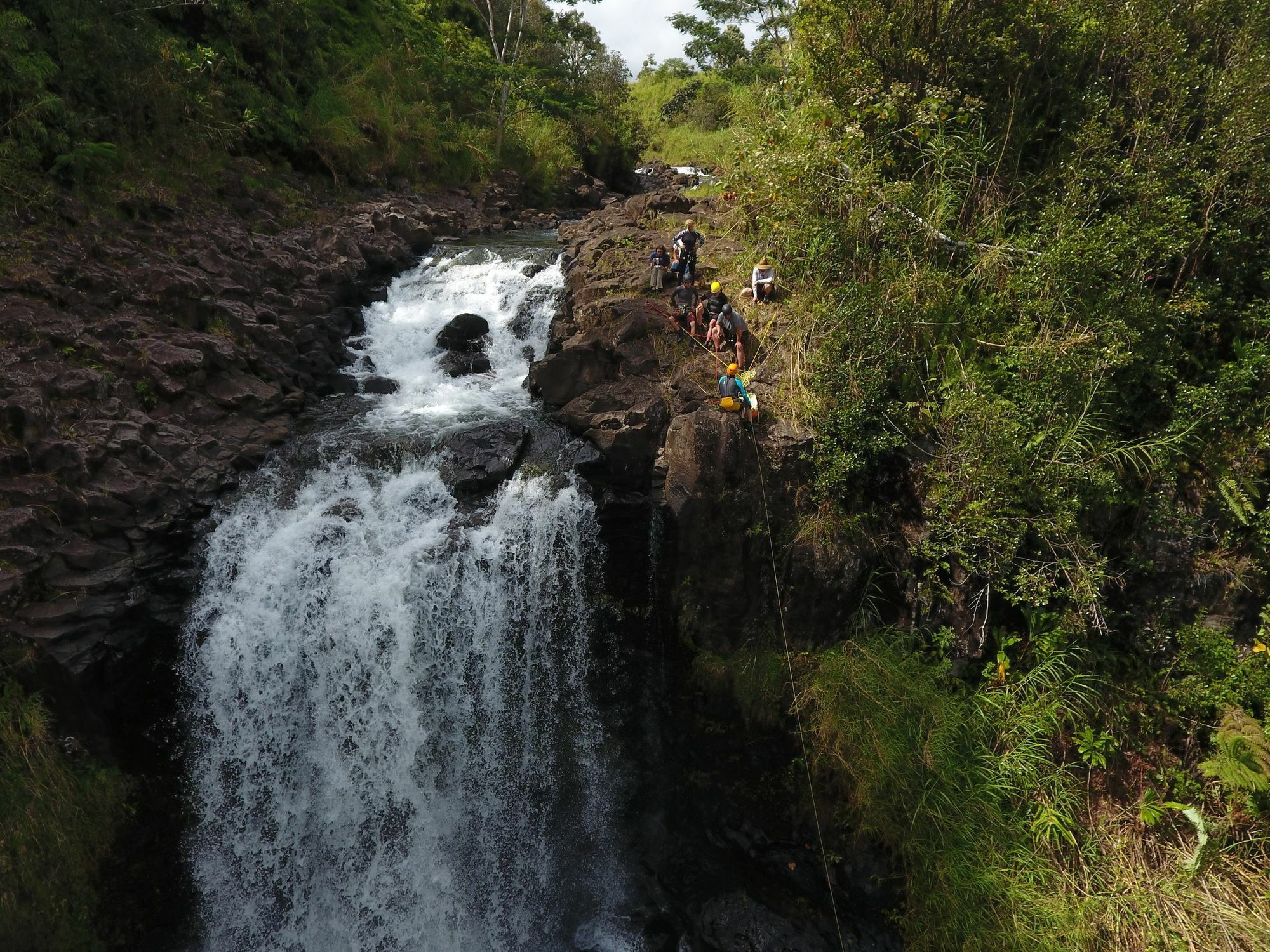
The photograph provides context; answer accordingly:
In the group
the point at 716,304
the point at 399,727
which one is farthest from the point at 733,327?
the point at 399,727

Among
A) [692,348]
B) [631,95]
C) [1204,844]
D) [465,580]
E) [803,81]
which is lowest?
[1204,844]

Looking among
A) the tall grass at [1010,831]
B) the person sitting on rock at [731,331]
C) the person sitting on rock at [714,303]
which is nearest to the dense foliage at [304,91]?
the person sitting on rock at [714,303]

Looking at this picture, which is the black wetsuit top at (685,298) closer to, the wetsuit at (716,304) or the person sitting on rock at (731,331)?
the wetsuit at (716,304)

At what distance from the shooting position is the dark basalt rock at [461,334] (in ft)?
43.4

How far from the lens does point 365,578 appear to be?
8555 millimetres

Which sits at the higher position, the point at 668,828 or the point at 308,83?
the point at 308,83

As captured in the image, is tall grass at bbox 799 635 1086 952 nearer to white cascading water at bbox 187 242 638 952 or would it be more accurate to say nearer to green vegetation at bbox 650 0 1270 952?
green vegetation at bbox 650 0 1270 952

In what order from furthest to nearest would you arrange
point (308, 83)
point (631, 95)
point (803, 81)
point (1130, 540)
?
point (631, 95) → point (308, 83) → point (803, 81) → point (1130, 540)

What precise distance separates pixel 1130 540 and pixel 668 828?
664cm

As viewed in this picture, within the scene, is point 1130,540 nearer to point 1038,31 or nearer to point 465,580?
point 1038,31

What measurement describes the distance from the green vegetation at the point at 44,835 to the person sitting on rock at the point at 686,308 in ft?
30.9

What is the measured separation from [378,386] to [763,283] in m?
7.29

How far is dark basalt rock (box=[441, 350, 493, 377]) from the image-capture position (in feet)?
42.0

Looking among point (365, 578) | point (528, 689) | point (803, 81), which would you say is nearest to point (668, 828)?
point (528, 689)
